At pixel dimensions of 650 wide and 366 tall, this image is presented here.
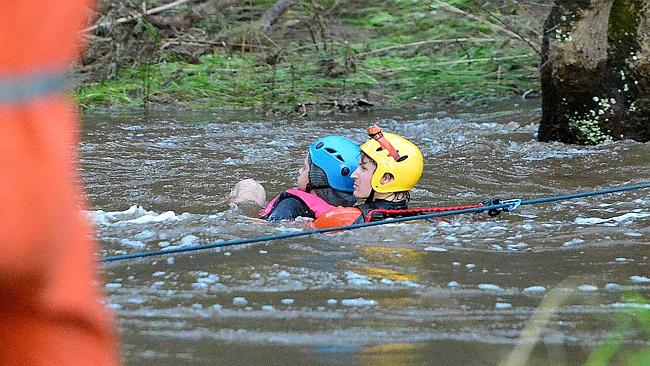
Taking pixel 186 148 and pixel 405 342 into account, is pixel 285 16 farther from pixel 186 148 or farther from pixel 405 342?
pixel 405 342

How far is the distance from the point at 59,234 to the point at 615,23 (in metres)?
9.24

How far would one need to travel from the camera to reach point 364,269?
17.5ft

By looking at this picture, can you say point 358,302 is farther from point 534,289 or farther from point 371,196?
point 371,196

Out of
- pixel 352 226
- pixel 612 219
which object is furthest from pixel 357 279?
pixel 612 219

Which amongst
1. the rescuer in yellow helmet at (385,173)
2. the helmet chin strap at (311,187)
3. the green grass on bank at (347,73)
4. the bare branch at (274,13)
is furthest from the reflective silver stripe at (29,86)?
the bare branch at (274,13)

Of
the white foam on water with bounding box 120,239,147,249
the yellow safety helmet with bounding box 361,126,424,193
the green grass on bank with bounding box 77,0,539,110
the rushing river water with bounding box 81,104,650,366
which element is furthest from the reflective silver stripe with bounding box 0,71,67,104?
the green grass on bank with bounding box 77,0,539,110

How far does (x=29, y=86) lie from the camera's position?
40.9 inches

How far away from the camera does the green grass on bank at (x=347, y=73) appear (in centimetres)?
1360

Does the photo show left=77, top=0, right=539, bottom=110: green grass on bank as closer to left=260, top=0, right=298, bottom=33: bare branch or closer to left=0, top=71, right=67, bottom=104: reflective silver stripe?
left=260, top=0, right=298, bottom=33: bare branch

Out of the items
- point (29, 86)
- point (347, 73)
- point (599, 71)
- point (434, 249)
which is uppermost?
point (29, 86)

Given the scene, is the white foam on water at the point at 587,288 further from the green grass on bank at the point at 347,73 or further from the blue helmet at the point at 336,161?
the green grass on bank at the point at 347,73

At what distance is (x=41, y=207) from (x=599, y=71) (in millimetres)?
9116

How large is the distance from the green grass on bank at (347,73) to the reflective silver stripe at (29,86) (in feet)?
38.8

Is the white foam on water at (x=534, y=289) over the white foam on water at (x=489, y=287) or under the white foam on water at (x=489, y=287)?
over
